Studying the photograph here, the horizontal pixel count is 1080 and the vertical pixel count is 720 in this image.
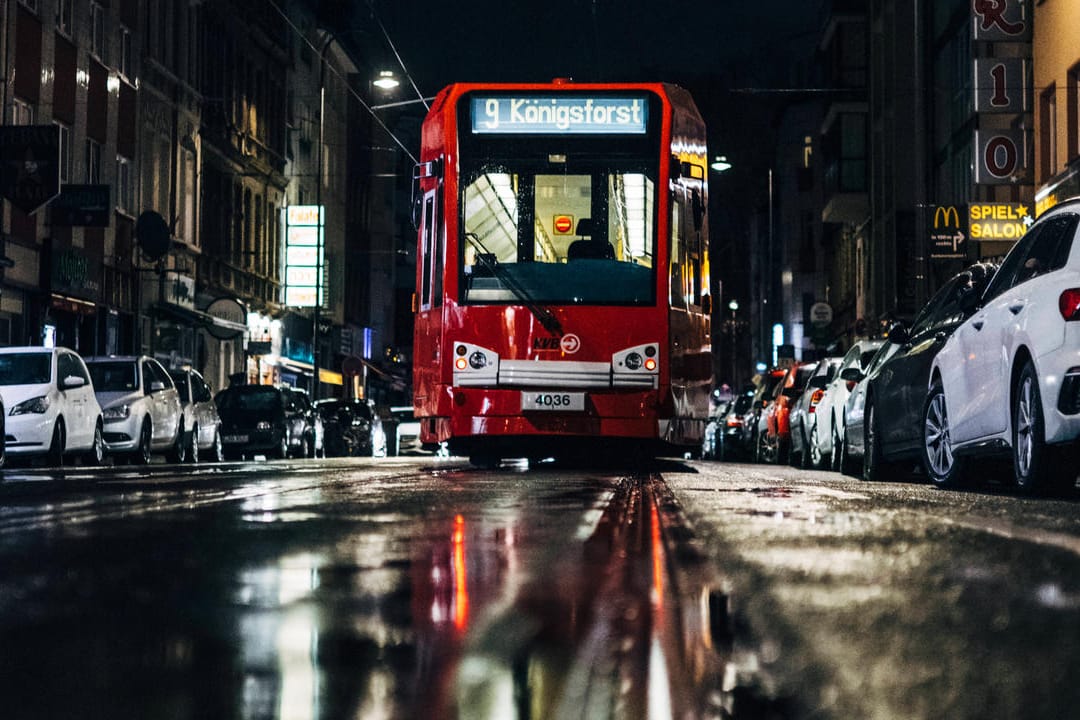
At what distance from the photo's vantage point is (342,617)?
4488mm

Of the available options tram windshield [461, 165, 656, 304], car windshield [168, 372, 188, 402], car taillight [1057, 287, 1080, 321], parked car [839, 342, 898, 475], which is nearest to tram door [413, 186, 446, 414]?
tram windshield [461, 165, 656, 304]

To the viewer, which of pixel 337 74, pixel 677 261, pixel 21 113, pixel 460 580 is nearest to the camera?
pixel 460 580

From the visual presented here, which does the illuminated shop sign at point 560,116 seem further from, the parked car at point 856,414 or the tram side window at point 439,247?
the parked car at point 856,414

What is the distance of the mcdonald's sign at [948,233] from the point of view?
142ft

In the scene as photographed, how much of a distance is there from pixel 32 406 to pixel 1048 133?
19.0 meters

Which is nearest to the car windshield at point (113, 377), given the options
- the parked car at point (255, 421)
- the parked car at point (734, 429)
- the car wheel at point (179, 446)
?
the car wheel at point (179, 446)

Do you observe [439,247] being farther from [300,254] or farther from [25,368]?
[300,254]

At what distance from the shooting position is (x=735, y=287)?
439 ft

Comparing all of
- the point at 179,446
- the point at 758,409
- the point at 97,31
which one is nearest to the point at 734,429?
the point at 758,409

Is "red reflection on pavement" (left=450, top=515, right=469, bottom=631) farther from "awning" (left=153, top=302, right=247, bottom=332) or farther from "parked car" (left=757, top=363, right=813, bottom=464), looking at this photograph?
"awning" (left=153, top=302, right=247, bottom=332)

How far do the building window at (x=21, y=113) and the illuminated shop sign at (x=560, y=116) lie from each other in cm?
1870

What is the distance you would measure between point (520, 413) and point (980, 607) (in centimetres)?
1430

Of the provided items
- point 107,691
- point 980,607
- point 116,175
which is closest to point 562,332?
point 980,607

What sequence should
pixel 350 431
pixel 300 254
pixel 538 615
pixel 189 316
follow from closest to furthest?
pixel 538 615 → pixel 350 431 → pixel 189 316 → pixel 300 254
